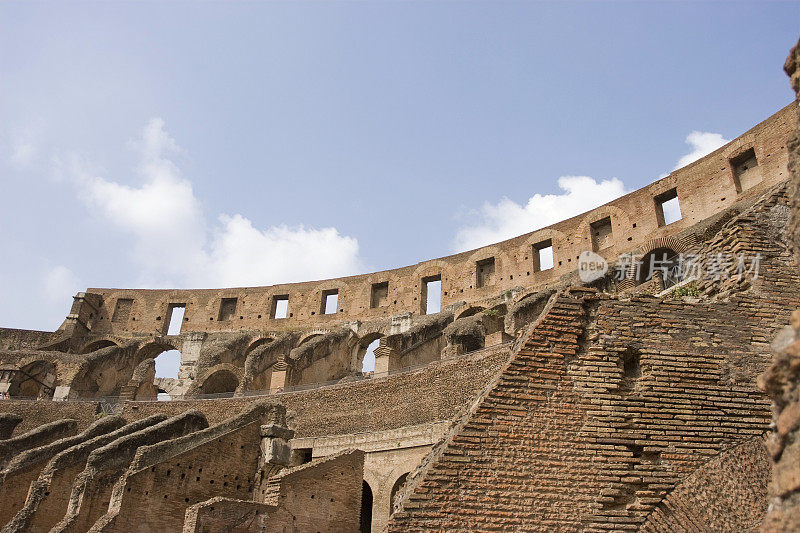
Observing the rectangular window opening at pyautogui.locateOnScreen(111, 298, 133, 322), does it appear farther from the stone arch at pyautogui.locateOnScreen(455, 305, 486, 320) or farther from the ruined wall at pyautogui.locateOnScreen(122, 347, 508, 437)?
the stone arch at pyautogui.locateOnScreen(455, 305, 486, 320)

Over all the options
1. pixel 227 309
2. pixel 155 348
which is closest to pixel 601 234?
pixel 227 309

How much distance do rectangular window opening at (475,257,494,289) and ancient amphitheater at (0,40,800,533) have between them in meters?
0.12

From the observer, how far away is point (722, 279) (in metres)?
6.48

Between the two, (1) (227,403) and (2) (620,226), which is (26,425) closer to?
(1) (227,403)

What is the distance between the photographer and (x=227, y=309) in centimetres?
3697

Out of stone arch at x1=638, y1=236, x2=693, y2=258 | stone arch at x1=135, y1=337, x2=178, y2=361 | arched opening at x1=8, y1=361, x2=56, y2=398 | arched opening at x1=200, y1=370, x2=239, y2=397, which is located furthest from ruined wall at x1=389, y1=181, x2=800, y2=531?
stone arch at x1=135, y1=337, x2=178, y2=361

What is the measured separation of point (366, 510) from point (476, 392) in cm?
417

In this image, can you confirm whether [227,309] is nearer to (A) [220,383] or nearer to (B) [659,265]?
(A) [220,383]

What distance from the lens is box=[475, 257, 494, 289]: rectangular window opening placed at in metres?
30.7

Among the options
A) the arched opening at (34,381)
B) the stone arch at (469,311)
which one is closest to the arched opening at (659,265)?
the stone arch at (469,311)

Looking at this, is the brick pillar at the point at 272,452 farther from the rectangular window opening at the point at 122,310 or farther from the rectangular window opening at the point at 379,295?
the rectangular window opening at the point at 122,310

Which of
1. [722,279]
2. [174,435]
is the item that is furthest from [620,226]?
[722,279]

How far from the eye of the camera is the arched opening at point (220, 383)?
96.6 ft

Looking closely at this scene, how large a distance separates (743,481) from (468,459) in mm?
2223
